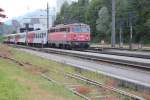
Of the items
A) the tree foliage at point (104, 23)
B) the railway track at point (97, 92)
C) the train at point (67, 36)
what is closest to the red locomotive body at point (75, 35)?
the train at point (67, 36)

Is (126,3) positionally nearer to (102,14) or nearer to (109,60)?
(102,14)

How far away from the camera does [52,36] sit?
66000mm

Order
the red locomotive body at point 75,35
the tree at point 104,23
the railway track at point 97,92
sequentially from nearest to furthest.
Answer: the railway track at point 97,92
the red locomotive body at point 75,35
the tree at point 104,23

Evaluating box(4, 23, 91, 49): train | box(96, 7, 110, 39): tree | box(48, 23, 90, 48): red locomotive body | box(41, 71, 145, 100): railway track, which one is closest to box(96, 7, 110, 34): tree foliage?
box(96, 7, 110, 39): tree

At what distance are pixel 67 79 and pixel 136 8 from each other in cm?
7491

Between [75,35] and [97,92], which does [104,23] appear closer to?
[75,35]

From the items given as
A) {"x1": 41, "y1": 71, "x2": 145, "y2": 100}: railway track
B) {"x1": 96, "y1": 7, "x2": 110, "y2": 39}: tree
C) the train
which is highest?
{"x1": 96, "y1": 7, "x2": 110, "y2": 39}: tree

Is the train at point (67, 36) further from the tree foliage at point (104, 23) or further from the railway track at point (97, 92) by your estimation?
the railway track at point (97, 92)

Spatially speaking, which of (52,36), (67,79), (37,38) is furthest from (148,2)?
(67,79)

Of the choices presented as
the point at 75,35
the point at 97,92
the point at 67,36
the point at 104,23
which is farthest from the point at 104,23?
the point at 97,92

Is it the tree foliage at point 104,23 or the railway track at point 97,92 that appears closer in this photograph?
the railway track at point 97,92

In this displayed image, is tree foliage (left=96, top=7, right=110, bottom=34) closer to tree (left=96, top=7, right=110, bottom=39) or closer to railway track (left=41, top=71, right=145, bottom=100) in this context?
tree (left=96, top=7, right=110, bottom=39)

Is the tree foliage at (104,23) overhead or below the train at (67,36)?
overhead

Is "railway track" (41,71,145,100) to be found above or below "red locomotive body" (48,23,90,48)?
below
